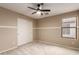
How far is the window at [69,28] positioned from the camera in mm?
1450

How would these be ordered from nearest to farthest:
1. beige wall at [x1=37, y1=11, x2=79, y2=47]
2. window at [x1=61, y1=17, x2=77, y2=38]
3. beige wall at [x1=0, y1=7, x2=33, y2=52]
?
window at [x1=61, y1=17, x2=77, y2=38], beige wall at [x1=37, y1=11, x2=79, y2=47], beige wall at [x1=0, y1=7, x2=33, y2=52]

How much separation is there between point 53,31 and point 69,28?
303 millimetres

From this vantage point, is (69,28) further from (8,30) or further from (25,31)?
(8,30)

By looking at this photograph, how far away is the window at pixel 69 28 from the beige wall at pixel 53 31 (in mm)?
76

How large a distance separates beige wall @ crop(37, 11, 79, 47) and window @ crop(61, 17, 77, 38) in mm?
76

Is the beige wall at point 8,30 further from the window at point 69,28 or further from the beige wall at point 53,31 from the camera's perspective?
the window at point 69,28

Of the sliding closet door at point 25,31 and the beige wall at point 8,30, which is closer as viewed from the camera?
the sliding closet door at point 25,31

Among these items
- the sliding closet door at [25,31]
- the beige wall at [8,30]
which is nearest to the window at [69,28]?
the sliding closet door at [25,31]

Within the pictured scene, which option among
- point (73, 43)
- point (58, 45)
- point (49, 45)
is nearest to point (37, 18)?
point (49, 45)

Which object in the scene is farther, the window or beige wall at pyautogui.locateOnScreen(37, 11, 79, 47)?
beige wall at pyautogui.locateOnScreen(37, 11, 79, 47)

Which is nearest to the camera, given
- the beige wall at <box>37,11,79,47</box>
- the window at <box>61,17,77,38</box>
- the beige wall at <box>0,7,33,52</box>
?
the window at <box>61,17,77,38</box>

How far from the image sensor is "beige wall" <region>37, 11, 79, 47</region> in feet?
5.09

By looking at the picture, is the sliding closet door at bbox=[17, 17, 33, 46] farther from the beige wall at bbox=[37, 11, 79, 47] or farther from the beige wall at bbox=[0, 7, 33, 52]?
the beige wall at bbox=[0, 7, 33, 52]

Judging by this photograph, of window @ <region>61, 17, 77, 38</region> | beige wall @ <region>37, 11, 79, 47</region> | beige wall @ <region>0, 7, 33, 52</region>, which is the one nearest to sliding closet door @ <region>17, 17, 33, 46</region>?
beige wall @ <region>37, 11, 79, 47</region>
